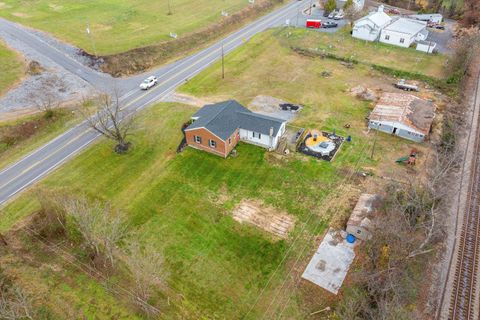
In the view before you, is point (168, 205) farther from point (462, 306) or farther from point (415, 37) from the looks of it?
point (415, 37)

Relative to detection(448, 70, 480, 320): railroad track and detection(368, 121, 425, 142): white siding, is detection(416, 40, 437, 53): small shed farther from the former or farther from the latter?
detection(448, 70, 480, 320): railroad track

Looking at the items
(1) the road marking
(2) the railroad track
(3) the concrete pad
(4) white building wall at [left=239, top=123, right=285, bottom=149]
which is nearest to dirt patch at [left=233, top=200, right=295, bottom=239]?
(3) the concrete pad

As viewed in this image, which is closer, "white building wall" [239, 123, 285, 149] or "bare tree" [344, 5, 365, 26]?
"white building wall" [239, 123, 285, 149]

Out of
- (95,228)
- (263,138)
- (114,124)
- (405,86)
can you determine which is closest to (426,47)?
(405,86)

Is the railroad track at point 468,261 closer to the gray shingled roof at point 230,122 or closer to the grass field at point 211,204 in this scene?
the grass field at point 211,204

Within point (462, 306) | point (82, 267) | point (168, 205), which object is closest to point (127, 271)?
point (82, 267)

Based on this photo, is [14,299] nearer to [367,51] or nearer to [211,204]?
[211,204]

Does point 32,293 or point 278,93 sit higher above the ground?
point 278,93
